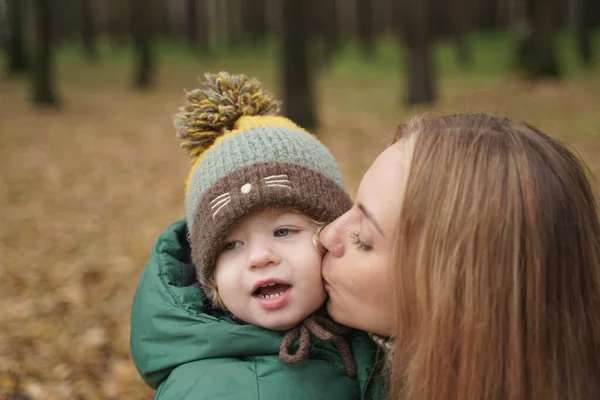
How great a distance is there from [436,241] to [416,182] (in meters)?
0.17

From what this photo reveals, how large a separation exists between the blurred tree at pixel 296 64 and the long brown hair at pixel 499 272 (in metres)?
9.45

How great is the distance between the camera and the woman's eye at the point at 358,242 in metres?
1.92

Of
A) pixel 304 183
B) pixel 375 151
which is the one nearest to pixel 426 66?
pixel 375 151

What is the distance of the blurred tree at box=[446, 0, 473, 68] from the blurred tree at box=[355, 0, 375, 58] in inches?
158

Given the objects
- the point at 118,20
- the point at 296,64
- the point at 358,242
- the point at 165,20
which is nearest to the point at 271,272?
the point at 358,242

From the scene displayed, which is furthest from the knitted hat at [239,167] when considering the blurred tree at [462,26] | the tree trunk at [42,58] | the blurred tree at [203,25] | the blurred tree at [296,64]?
the blurred tree at [203,25]

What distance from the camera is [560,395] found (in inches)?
69.2

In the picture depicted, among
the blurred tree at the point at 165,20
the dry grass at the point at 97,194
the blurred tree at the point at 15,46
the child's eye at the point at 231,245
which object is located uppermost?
the blurred tree at the point at 165,20

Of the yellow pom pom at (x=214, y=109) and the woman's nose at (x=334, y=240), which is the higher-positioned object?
the yellow pom pom at (x=214, y=109)

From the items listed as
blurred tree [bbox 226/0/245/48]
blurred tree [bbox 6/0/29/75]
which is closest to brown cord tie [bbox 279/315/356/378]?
blurred tree [bbox 6/0/29/75]

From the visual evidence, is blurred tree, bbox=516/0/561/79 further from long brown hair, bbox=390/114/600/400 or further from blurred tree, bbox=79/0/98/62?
blurred tree, bbox=79/0/98/62

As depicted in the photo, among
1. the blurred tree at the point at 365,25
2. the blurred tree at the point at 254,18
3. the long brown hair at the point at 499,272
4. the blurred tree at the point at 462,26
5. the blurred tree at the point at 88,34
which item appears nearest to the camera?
the long brown hair at the point at 499,272

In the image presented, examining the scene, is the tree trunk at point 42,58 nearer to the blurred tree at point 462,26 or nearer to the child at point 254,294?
the child at point 254,294

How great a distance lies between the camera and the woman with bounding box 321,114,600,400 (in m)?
1.68
